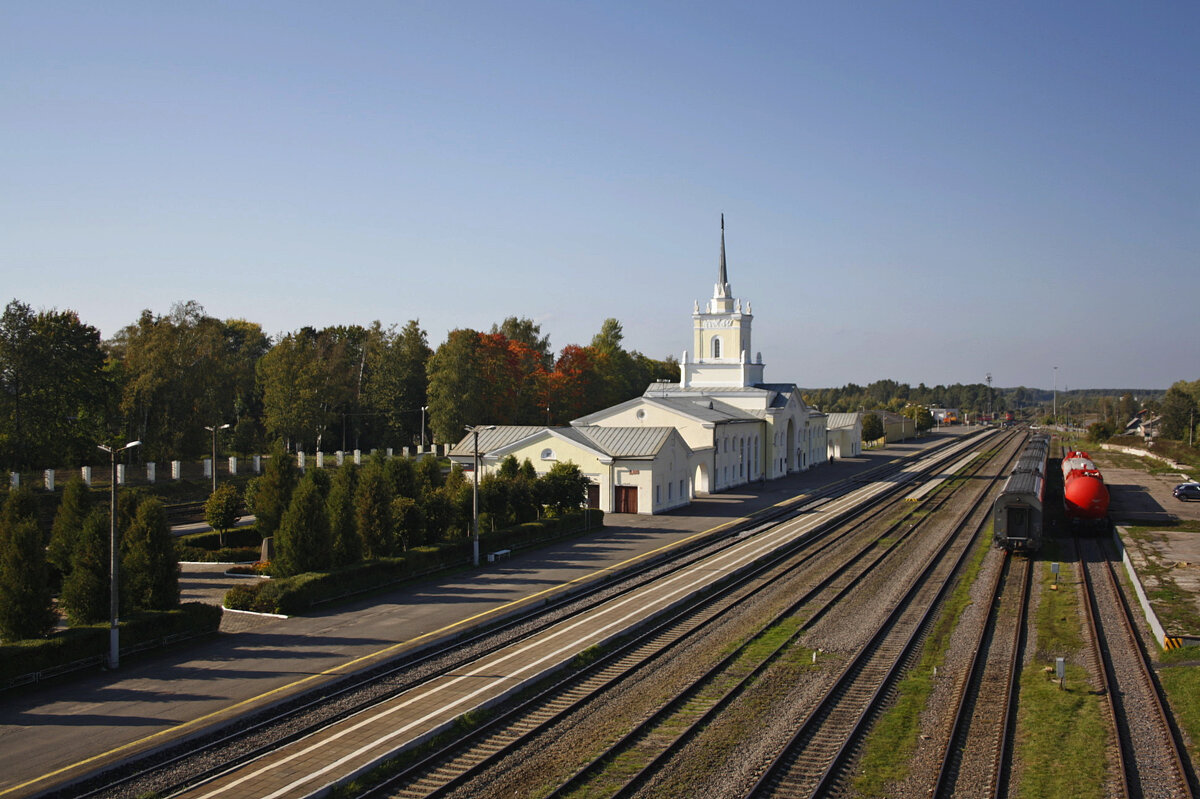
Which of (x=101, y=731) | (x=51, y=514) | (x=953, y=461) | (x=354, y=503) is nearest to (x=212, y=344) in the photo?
(x=51, y=514)

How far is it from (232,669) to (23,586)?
553 cm

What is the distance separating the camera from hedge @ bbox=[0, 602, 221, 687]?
19516 millimetres

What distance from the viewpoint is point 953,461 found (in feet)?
314

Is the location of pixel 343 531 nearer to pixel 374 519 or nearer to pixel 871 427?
pixel 374 519

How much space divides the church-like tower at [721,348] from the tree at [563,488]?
34985 millimetres

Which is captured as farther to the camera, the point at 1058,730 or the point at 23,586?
Result: the point at 23,586

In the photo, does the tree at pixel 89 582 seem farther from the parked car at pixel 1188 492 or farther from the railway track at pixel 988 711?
the parked car at pixel 1188 492

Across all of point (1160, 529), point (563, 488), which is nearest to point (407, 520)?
point (563, 488)

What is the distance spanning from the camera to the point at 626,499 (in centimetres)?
5106

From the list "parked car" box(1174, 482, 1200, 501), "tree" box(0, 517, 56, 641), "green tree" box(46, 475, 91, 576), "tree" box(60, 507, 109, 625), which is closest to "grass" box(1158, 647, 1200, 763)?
"tree" box(60, 507, 109, 625)

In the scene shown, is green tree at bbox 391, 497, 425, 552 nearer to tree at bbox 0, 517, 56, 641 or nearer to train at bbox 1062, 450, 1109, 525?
tree at bbox 0, 517, 56, 641

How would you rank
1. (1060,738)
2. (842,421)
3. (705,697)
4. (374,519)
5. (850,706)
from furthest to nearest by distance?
(842,421)
(374,519)
(705,697)
(850,706)
(1060,738)

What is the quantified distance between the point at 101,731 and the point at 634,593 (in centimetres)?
1664

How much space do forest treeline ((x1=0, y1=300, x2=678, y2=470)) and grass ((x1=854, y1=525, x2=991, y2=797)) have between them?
48985mm
